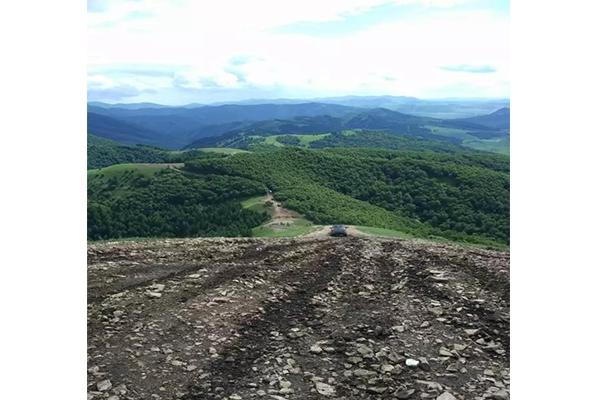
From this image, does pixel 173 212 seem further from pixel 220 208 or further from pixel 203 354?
pixel 203 354

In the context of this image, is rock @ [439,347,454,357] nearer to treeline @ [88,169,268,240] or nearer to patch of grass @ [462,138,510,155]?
treeline @ [88,169,268,240]

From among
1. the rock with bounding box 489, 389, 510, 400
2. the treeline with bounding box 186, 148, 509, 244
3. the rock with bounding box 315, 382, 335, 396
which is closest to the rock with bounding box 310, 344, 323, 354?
the rock with bounding box 315, 382, 335, 396

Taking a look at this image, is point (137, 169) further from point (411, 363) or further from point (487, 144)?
point (487, 144)

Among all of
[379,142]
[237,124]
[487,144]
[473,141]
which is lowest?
[487,144]

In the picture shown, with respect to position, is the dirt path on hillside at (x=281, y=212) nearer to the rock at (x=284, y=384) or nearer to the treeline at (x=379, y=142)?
the rock at (x=284, y=384)

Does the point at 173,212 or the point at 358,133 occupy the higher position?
the point at 358,133

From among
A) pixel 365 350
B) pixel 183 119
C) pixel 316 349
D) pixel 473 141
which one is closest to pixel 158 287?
pixel 316 349
